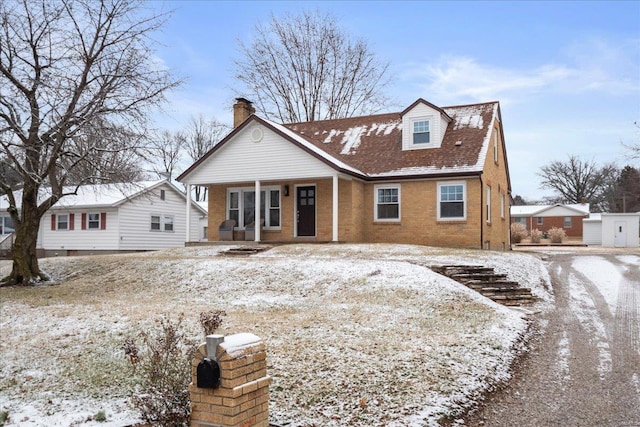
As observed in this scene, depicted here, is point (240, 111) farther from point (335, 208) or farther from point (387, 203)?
point (387, 203)

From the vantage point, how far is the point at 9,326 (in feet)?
31.9

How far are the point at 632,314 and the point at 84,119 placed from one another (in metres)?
12.9

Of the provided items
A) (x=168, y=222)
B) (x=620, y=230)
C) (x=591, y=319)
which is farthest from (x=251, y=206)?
(x=620, y=230)

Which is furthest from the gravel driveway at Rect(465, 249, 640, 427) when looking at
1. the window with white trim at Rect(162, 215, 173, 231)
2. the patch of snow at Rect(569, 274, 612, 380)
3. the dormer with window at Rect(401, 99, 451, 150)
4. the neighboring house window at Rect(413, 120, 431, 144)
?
the window with white trim at Rect(162, 215, 173, 231)

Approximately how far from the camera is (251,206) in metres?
23.0

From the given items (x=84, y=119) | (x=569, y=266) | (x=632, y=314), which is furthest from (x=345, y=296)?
(x=569, y=266)

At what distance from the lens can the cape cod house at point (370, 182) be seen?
2003cm

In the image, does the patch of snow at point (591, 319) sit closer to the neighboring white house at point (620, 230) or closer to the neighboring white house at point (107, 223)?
the neighboring white house at point (107, 223)

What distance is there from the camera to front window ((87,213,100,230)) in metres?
28.3

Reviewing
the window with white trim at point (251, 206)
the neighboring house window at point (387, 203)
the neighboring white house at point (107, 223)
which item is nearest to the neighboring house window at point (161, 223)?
the neighboring white house at point (107, 223)

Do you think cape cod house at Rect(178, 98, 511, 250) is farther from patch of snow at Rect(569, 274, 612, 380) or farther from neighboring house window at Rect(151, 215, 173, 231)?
neighboring house window at Rect(151, 215, 173, 231)

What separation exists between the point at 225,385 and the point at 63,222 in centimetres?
2827

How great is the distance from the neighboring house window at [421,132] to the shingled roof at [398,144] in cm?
47

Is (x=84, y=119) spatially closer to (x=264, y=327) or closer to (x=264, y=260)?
(x=264, y=260)
